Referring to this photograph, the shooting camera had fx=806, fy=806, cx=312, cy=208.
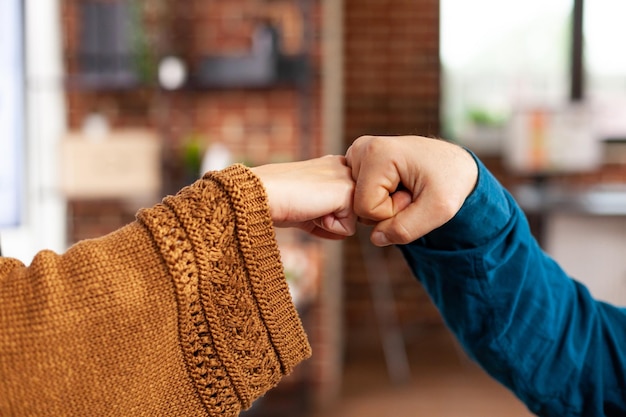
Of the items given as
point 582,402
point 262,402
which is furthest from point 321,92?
point 582,402

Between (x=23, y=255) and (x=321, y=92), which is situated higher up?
(x=321, y=92)

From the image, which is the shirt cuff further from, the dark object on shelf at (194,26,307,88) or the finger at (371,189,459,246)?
the dark object on shelf at (194,26,307,88)

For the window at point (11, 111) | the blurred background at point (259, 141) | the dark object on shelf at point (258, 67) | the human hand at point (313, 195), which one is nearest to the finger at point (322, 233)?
the human hand at point (313, 195)

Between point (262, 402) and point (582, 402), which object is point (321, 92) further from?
point (582, 402)

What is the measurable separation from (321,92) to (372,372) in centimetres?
169

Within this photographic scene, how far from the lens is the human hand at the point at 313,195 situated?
935mm

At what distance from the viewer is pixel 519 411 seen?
3.81 meters

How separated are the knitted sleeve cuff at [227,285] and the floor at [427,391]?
9.54 feet

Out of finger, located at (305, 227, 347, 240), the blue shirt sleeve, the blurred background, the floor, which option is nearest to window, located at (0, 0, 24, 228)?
finger, located at (305, 227, 347, 240)

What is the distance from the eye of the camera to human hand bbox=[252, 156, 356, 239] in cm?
94

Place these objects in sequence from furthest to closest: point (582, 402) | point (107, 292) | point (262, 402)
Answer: point (262, 402) < point (582, 402) < point (107, 292)

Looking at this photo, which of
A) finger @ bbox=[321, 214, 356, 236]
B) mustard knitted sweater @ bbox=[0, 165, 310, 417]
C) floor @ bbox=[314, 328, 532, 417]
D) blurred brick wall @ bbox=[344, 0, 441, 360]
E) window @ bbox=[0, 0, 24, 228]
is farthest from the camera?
blurred brick wall @ bbox=[344, 0, 441, 360]

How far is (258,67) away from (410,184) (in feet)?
8.51

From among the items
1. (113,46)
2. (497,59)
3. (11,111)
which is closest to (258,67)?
(113,46)
